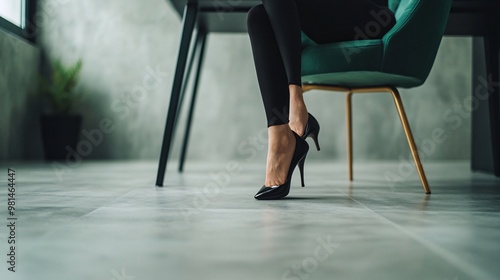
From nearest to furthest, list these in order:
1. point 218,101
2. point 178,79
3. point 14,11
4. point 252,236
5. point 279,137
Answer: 1. point 252,236
2. point 279,137
3. point 178,79
4. point 14,11
5. point 218,101

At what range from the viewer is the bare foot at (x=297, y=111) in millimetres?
1306

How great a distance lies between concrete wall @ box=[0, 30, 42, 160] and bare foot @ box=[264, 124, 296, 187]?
2485mm

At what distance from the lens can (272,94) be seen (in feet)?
4.31

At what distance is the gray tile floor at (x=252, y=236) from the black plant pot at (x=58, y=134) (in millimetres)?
2121

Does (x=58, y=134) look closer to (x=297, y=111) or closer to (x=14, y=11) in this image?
(x=14, y=11)

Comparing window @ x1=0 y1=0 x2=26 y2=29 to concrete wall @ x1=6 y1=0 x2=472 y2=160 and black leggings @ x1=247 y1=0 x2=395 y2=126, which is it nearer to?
concrete wall @ x1=6 y1=0 x2=472 y2=160

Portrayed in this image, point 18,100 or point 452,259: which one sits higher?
point 18,100

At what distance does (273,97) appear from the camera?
4.30 ft

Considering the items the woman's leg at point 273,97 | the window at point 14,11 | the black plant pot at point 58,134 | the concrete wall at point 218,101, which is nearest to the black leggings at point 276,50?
the woman's leg at point 273,97

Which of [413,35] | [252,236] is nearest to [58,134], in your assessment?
[413,35]

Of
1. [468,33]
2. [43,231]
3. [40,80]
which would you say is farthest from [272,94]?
[40,80]

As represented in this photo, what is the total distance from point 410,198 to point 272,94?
434 millimetres

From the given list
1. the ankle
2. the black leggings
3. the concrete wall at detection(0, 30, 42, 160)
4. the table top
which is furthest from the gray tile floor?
the concrete wall at detection(0, 30, 42, 160)

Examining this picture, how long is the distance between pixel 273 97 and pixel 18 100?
265 cm
